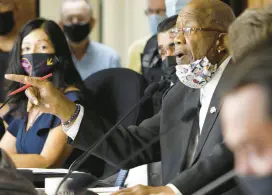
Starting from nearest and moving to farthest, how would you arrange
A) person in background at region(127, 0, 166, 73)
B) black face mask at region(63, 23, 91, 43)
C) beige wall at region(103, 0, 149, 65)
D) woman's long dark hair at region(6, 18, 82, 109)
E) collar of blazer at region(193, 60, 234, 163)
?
collar of blazer at region(193, 60, 234, 163) < woman's long dark hair at region(6, 18, 82, 109) < person in background at region(127, 0, 166, 73) < black face mask at region(63, 23, 91, 43) < beige wall at region(103, 0, 149, 65)

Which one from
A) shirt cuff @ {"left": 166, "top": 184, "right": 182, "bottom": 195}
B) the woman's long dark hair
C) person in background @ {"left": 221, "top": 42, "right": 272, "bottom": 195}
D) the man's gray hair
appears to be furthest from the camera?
the woman's long dark hair

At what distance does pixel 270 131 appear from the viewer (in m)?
0.74

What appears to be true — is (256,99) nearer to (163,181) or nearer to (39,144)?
(163,181)

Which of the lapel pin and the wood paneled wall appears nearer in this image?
the lapel pin

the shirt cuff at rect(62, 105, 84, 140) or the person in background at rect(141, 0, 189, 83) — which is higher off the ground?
the shirt cuff at rect(62, 105, 84, 140)

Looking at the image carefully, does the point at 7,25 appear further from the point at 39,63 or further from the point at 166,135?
the point at 166,135

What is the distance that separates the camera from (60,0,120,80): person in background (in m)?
4.83

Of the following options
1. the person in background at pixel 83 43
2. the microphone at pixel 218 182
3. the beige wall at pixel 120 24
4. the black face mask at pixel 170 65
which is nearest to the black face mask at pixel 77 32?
the person in background at pixel 83 43

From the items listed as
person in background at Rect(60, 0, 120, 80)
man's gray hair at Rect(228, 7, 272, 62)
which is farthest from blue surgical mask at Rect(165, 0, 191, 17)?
man's gray hair at Rect(228, 7, 272, 62)

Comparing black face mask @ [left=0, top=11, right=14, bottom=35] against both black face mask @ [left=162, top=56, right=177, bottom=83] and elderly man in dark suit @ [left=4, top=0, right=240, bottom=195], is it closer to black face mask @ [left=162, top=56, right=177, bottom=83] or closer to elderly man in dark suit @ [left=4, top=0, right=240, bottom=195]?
black face mask @ [left=162, top=56, right=177, bottom=83]

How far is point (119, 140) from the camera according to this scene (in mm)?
2449

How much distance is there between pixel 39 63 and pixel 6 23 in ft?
5.04

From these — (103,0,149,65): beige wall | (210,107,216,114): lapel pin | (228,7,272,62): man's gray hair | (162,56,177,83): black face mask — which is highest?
(228,7,272,62): man's gray hair

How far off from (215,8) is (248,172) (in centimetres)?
163
